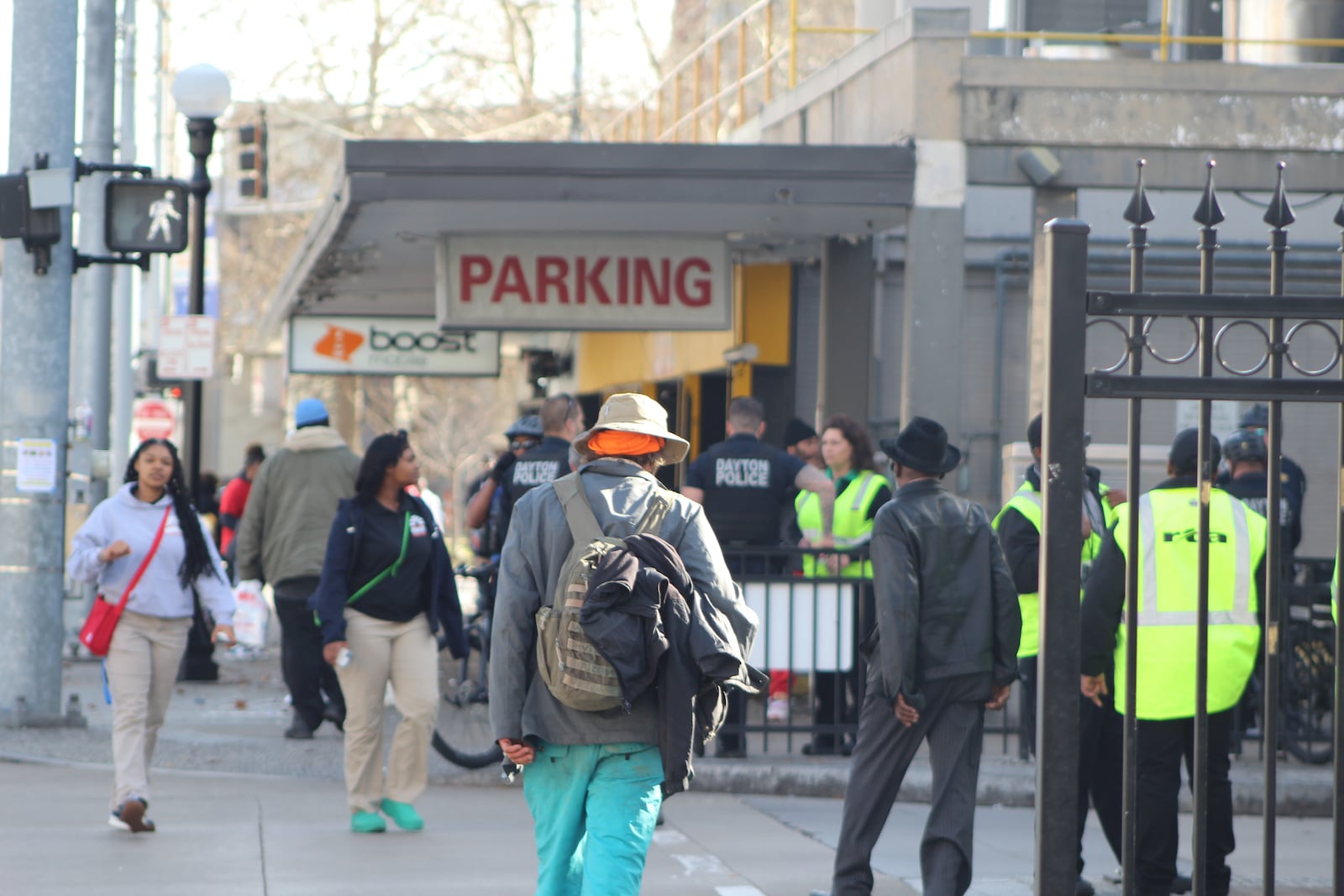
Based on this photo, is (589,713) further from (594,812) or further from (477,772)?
(477,772)

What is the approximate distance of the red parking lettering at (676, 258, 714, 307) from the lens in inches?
544

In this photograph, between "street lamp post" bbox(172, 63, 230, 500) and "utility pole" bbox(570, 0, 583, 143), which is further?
"utility pole" bbox(570, 0, 583, 143)

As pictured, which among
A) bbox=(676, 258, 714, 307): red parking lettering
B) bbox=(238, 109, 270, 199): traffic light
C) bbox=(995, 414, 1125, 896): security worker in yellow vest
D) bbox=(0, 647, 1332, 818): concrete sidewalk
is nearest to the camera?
bbox=(995, 414, 1125, 896): security worker in yellow vest

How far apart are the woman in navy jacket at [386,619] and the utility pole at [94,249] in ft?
14.6

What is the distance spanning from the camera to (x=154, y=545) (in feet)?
27.8

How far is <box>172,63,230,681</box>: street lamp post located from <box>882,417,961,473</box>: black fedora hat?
8.87 meters

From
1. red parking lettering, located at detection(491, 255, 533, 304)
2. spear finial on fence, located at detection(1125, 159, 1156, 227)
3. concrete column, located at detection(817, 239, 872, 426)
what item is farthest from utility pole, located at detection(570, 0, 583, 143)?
spear finial on fence, located at detection(1125, 159, 1156, 227)

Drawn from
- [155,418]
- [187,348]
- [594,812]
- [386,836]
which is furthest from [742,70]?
[155,418]

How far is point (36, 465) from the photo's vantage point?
11750 millimetres

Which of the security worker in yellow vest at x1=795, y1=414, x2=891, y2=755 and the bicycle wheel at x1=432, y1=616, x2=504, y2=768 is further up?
the security worker in yellow vest at x1=795, y1=414, x2=891, y2=755

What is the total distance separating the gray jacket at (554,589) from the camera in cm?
525

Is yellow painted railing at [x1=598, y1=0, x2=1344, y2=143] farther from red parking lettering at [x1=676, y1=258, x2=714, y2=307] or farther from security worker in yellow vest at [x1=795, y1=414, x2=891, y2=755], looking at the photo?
security worker in yellow vest at [x1=795, y1=414, x2=891, y2=755]

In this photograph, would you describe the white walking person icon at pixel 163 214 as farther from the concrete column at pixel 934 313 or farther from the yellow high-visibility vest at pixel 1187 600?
the yellow high-visibility vest at pixel 1187 600

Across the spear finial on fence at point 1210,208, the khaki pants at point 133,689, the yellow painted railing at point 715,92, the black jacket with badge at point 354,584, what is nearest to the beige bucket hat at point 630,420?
the spear finial on fence at point 1210,208
